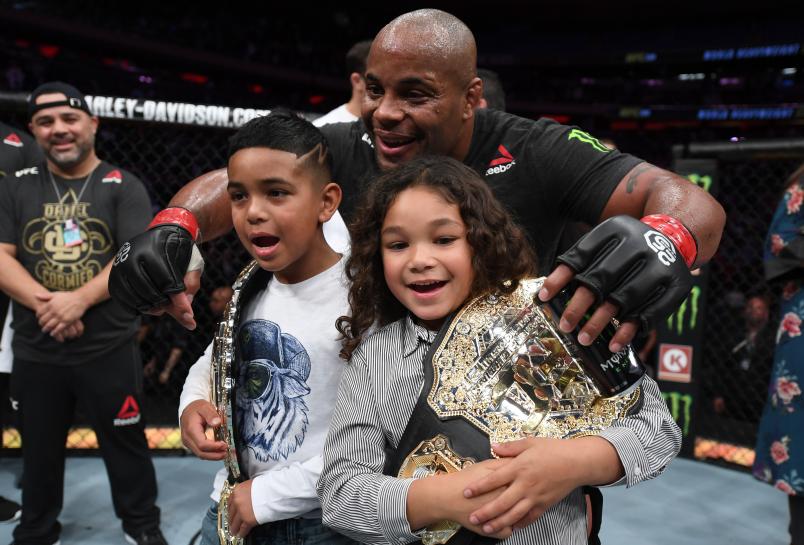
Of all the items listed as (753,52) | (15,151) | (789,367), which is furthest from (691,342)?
(753,52)

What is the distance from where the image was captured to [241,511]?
110 centimetres

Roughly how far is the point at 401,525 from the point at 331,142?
0.83 m

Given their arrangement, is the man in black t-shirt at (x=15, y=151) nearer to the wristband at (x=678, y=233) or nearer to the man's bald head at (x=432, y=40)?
the man's bald head at (x=432, y=40)

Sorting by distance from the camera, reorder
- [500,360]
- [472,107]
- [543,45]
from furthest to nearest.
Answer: [543,45]
[472,107]
[500,360]

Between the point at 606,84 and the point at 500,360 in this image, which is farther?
the point at 606,84

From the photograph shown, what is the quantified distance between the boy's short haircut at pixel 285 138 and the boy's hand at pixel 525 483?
0.57 meters

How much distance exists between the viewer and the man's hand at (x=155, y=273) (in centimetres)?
106

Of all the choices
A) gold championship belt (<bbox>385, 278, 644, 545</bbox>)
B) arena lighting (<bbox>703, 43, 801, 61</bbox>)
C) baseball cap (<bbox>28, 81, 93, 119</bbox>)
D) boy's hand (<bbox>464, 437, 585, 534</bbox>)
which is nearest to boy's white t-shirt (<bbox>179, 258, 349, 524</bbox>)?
gold championship belt (<bbox>385, 278, 644, 545</bbox>)

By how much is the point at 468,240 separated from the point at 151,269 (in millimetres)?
459

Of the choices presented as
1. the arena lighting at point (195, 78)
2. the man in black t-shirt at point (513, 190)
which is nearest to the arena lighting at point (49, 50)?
the arena lighting at point (195, 78)

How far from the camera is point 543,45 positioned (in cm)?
1214

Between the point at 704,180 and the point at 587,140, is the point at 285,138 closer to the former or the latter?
the point at 587,140

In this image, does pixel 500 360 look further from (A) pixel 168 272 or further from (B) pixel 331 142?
(B) pixel 331 142

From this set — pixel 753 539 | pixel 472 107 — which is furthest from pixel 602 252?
pixel 753 539
